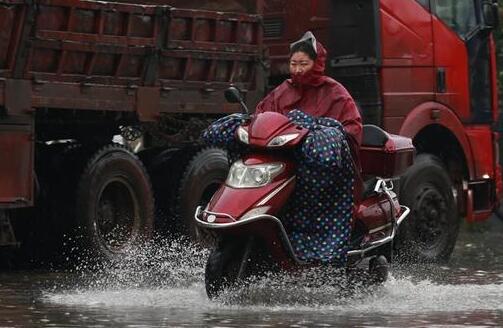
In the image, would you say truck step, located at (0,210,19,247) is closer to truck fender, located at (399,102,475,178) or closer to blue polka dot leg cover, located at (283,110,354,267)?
blue polka dot leg cover, located at (283,110,354,267)

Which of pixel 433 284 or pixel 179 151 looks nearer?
pixel 433 284

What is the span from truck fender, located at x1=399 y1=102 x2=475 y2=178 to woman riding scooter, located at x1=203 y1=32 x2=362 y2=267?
A: 18.6 ft

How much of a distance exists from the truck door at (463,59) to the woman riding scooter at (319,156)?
6.31m

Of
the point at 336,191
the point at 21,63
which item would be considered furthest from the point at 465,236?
the point at 336,191

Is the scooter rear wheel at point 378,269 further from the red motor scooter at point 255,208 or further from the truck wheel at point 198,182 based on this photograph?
the truck wheel at point 198,182

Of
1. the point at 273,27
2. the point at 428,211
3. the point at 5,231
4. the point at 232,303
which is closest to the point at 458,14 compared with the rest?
the point at 273,27

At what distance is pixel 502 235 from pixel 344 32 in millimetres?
6687

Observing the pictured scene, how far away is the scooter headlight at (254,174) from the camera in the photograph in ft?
37.0

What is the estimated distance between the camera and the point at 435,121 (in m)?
18.1

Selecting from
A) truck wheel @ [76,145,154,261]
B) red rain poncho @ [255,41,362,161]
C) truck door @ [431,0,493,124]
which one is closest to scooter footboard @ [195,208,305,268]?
red rain poncho @ [255,41,362,161]

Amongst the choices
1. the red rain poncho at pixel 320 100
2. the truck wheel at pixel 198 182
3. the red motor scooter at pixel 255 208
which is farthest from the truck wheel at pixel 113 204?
the red motor scooter at pixel 255 208

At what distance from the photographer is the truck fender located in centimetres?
1770

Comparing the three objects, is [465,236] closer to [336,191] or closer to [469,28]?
[469,28]

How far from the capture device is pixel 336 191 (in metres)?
11.7
